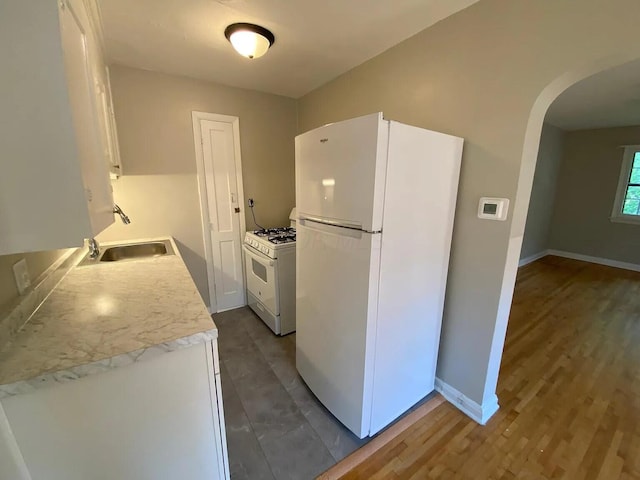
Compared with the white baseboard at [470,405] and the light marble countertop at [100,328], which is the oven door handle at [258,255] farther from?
the white baseboard at [470,405]

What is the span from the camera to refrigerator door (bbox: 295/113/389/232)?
1.23 meters

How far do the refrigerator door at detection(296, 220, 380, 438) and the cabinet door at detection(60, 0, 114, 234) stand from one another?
3.43 ft

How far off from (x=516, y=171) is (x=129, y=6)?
245 centimetres

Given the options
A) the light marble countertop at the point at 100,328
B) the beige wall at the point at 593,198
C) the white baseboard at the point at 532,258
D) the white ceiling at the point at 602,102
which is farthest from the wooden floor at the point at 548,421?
the beige wall at the point at 593,198

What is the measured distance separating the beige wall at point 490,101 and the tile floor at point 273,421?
98cm

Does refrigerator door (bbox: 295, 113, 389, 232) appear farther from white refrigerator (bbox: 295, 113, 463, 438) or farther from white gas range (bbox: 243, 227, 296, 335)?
white gas range (bbox: 243, 227, 296, 335)

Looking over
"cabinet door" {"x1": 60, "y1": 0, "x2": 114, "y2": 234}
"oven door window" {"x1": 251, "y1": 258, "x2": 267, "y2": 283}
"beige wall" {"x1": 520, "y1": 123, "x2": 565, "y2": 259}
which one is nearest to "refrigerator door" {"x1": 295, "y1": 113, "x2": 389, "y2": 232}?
"cabinet door" {"x1": 60, "y1": 0, "x2": 114, "y2": 234}

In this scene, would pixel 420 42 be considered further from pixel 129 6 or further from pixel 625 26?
pixel 129 6

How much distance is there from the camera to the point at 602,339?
2.55m

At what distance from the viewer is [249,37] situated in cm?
170

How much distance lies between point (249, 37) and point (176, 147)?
1.40 meters

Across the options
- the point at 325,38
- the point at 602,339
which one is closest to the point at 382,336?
the point at 325,38

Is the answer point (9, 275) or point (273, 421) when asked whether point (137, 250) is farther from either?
point (273, 421)

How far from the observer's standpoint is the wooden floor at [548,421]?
4.63ft
